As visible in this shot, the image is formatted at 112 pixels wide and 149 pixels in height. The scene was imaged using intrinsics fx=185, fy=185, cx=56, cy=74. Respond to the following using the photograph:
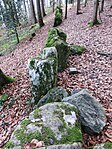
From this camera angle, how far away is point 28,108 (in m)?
5.35

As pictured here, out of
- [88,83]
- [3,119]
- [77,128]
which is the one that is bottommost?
[3,119]

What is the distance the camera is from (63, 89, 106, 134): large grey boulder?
391cm

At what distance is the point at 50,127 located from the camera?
3.21 meters

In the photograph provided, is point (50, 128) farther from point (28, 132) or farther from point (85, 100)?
point (85, 100)

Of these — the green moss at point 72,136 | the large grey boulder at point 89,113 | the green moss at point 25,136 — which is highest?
the green moss at point 25,136

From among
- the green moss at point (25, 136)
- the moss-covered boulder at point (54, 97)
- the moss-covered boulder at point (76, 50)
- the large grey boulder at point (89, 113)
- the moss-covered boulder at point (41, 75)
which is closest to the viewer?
the green moss at point (25, 136)

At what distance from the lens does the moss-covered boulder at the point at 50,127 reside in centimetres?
301

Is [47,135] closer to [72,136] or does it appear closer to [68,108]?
[72,136]

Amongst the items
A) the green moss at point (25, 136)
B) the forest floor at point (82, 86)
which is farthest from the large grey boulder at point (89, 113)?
the green moss at point (25, 136)

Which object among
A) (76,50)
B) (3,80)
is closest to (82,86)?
(3,80)

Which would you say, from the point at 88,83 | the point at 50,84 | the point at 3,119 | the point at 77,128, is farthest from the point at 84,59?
the point at 77,128

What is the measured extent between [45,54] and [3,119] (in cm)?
245

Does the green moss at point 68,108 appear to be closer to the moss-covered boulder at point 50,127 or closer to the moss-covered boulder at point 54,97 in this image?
A: the moss-covered boulder at point 50,127

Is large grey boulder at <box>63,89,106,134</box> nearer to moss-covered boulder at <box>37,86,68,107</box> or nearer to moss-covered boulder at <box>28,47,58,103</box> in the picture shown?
moss-covered boulder at <box>37,86,68,107</box>
